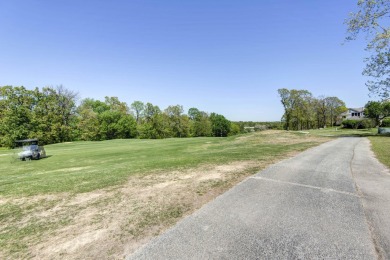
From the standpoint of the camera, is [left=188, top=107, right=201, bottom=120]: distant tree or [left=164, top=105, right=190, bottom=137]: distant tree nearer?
[left=164, top=105, right=190, bottom=137]: distant tree

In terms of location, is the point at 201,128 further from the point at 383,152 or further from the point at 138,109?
the point at 383,152

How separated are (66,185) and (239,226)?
7.76 meters

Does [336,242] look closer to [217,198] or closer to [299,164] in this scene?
[217,198]

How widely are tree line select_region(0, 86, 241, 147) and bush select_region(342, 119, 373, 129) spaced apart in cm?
5467

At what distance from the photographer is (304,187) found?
724 cm

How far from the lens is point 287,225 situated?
461 cm

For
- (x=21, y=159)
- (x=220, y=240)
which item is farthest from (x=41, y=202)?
(x=21, y=159)

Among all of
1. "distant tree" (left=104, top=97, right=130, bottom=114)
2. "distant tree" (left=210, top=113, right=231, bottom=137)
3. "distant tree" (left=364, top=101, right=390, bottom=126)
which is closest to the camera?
"distant tree" (left=364, top=101, right=390, bottom=126)

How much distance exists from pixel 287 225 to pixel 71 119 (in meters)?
65.0

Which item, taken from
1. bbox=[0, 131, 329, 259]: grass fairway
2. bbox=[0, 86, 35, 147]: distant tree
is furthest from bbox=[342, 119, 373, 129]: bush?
bbox=[0, 86, 35, 147]: distant tree

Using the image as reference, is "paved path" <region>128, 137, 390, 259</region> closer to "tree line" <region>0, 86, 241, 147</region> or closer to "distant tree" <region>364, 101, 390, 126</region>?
"tree line" <region>0, 86, 241, 147</region>

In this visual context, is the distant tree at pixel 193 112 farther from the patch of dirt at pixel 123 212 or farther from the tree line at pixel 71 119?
the patch of dirt at pixel 123 212

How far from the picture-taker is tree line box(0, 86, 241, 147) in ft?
160

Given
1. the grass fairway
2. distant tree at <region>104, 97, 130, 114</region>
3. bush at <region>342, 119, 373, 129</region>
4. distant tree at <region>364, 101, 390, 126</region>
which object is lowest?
the grass fairway
